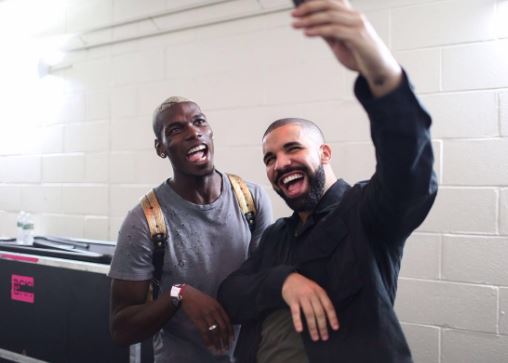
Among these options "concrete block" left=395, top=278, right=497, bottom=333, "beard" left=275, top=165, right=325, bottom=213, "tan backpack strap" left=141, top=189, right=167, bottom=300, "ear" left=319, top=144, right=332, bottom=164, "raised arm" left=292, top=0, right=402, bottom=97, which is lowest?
"concrete block" left=395, top=278, right=497, bottom=333

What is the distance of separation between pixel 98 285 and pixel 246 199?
3.20 ft

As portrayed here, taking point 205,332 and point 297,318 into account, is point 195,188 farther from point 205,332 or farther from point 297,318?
point 297,318

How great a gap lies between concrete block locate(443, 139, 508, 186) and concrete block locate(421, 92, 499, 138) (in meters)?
0.04

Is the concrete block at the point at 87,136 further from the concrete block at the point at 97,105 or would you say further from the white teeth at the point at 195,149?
the white teeth at the point at 195,149

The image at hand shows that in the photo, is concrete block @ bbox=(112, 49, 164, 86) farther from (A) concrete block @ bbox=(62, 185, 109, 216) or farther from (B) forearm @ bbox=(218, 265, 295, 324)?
(B) forearm @ bbox=(218, 265, 295, 324)

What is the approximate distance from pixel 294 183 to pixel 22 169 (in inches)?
98.3

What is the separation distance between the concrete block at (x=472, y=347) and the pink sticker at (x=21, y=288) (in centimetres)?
204

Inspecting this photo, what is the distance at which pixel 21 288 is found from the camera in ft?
6.72

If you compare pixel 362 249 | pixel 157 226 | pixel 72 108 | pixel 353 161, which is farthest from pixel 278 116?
pixel 72 108

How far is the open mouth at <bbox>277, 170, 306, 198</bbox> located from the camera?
3.25 feet

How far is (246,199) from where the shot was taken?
4.21ft

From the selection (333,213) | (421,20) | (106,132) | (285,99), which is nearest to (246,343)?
(333,213)

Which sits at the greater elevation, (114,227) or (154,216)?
(154,216)

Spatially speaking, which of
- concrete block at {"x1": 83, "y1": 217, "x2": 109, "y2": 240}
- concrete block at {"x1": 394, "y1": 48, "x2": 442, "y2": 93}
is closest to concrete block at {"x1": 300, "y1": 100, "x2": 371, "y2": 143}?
concrete block at {"x1": 394, "y1": 48, "x2": 442, "y2": 93}
